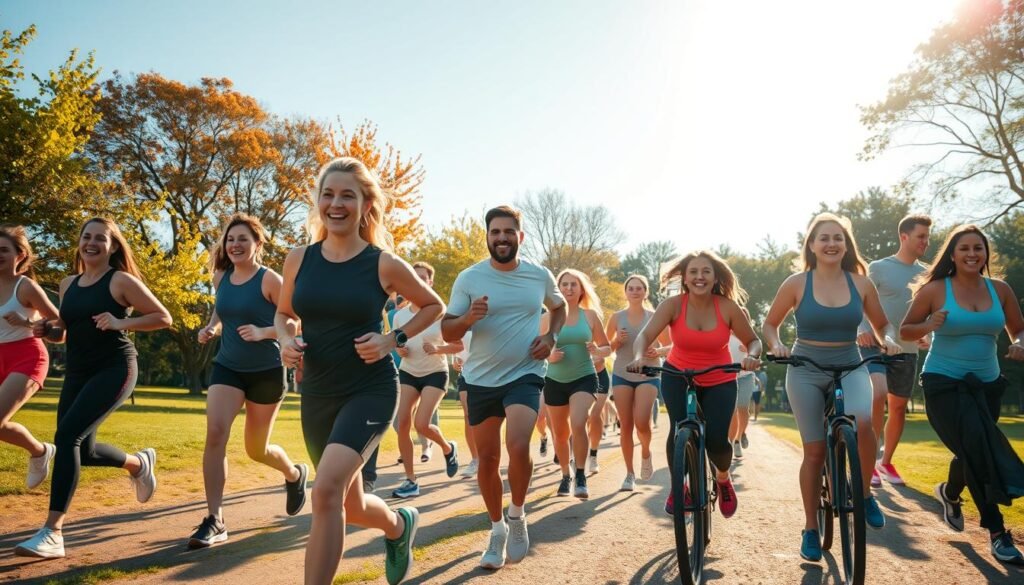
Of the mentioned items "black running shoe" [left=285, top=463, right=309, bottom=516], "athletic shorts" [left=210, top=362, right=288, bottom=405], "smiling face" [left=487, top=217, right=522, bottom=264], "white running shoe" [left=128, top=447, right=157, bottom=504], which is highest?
"smiling face" [left=487, top=217, right=522, bottom=264]

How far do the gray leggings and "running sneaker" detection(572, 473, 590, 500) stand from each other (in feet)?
10.3

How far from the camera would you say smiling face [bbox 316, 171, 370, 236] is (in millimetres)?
4039

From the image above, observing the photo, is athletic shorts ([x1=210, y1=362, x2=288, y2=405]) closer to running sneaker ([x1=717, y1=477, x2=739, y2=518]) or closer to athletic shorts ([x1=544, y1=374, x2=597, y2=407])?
athletic shorts ([x1=544, y1=374, x2=597, y2=407])

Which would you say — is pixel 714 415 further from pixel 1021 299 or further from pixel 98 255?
pixel 1021 299

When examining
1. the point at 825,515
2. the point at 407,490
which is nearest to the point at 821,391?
the point at 825,515

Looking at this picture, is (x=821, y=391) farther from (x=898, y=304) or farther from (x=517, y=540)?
(x=898, y=304)

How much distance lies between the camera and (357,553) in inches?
213

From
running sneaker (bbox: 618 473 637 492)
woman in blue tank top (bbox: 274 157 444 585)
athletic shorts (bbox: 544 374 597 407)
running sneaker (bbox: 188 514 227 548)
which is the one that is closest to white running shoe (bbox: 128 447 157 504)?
running sneaker (bbox: 188 514 227 548)

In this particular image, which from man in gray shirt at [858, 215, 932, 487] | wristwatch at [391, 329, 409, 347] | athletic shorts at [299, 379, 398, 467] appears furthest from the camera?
man in gray shirt at [858, 215, 932, 487]

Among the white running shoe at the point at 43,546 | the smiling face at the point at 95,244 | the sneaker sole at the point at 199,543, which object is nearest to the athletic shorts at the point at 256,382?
the sneaker sole at the point at 199,543

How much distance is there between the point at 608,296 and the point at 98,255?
150 ft

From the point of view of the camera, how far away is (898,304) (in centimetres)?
839

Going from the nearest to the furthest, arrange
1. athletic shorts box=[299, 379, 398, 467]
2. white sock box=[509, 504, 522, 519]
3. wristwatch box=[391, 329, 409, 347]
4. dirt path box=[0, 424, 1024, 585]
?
athletic shorts box=[299, 379, 398, 467] < wristwatch box=[391, 329, 409, 347] < dirt path box=[0, 424, 1024, 585] < white sock box=[509, 504, 522, 519]

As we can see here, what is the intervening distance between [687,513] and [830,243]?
2.33 meters
